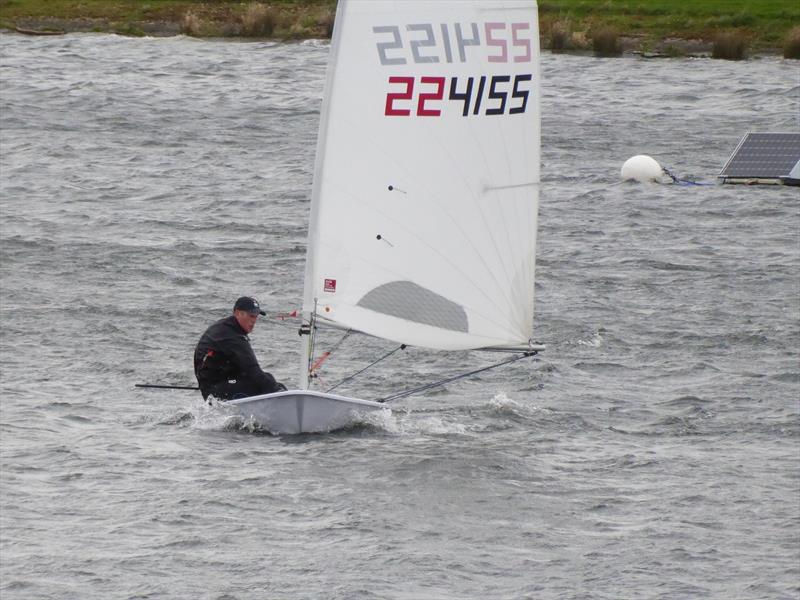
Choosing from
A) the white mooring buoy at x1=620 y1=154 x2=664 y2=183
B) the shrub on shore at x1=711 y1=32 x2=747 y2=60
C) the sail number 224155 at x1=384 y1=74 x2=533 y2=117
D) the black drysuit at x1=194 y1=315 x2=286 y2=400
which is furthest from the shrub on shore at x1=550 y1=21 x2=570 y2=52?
the black drysuit at x1=194 y1=315 x2=286 y2=400

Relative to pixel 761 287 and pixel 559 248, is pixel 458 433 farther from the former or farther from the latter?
pixel 559 248

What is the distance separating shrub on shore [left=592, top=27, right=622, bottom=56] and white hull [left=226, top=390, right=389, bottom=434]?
124ft

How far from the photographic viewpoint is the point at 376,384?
23.8m

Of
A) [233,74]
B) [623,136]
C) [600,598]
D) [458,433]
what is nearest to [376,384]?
[458,433]

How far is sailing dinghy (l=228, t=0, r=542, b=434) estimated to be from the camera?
20203 millimetres

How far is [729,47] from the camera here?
180ft

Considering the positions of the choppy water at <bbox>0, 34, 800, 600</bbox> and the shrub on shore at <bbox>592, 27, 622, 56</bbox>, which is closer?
the choppy water at <bbox>0, 34, 800, 600</bbox>

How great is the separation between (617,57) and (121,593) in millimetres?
42989

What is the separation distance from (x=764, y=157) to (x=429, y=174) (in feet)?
63.9

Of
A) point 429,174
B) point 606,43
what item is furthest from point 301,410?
point 606,43

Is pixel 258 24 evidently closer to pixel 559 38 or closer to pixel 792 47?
pixel 559 38

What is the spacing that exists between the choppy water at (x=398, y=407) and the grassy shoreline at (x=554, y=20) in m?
14.5

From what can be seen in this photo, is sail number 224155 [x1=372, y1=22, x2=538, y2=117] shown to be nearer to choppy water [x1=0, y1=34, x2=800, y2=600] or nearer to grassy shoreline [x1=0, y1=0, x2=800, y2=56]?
choppy water [x1=0, y1=34, x2=800, y2=600]

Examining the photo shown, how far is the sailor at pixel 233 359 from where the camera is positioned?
66.6 feet
